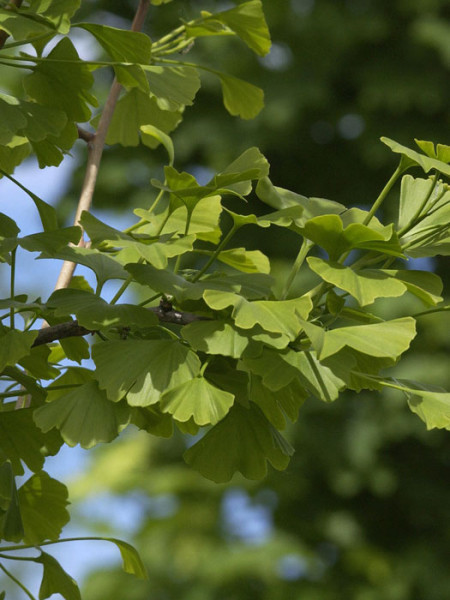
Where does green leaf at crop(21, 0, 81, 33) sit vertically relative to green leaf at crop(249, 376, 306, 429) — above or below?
above

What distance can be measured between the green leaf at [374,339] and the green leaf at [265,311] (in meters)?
0.02

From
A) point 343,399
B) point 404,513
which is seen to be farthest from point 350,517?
point 343,399

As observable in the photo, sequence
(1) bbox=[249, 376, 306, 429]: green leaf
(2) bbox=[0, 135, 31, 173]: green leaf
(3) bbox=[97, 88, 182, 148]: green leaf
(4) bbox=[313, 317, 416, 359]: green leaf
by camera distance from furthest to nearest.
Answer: (3) bbox=[97, 88, 182, 148]: green leaf
(2) bbox=[0, 135, 31, 173]: green leaf
(1) bbox=[249, 376, 306, 429]: green leaf
(4) bbox=[313, 317, 416, 359]: green leaf

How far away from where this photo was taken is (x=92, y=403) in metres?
0.54

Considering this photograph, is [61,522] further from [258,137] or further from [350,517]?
[258,137]

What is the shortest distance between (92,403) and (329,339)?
0.16 m

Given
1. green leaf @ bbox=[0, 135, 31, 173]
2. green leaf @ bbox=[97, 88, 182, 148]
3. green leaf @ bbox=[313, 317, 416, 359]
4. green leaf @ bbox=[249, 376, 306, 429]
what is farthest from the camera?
green leaf @ bbox=[97, 88, 182, 148]

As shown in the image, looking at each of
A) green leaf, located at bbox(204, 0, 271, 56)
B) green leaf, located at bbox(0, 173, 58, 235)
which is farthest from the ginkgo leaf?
green leaf, located at bbox(0, 173, 58, 235)

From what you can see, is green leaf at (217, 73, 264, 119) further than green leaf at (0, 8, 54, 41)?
Yes

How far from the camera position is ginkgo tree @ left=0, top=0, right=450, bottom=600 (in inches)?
20.2

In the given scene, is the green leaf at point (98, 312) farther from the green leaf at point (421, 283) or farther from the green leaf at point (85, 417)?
the green leaf at point (421, 283)

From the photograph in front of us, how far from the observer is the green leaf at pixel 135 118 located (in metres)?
0.83

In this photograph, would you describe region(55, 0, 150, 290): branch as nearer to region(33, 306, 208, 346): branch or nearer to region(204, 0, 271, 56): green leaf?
region(204, 0, 271, 56): green leaf

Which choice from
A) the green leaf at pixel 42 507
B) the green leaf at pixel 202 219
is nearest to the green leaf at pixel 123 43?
the green leaf at pixel 202 219
